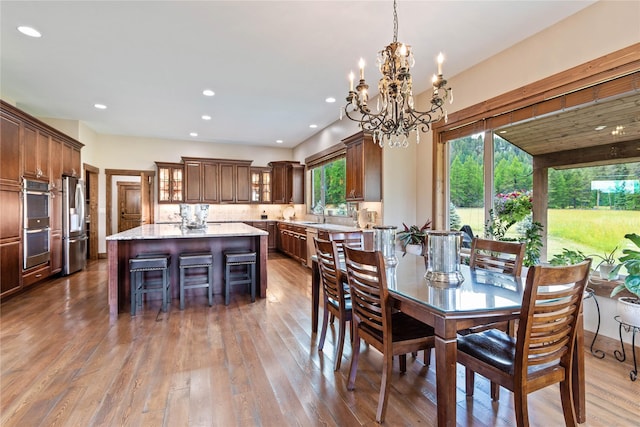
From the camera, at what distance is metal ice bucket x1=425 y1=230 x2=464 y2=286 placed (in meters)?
2.05

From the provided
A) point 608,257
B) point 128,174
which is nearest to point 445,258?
point 608,257

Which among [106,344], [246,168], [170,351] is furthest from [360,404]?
[246,168]

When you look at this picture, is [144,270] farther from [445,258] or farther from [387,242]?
[445,258]

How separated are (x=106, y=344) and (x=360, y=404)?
2.35m

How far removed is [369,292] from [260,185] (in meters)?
7.37

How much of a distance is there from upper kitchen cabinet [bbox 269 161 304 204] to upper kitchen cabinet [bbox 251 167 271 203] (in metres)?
0.19

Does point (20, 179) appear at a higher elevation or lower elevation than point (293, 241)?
higher

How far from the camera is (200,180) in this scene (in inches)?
321

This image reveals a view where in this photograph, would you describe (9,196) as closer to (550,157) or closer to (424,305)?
(424,305)

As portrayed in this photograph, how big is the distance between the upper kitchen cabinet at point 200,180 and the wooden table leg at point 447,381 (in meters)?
7.66

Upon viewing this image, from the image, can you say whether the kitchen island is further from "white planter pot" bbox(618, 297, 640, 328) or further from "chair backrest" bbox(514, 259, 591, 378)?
"white planter pot" bbox(618, 297, 640, 328)

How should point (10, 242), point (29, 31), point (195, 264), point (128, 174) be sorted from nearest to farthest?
1. point (29, 31)
2. point (195, 264)
3. point (10, 242)
4. point (128, 174)

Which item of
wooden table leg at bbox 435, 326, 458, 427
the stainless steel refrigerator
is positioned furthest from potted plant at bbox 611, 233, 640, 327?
the stainless steel refrigerator

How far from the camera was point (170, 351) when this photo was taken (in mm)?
2727
